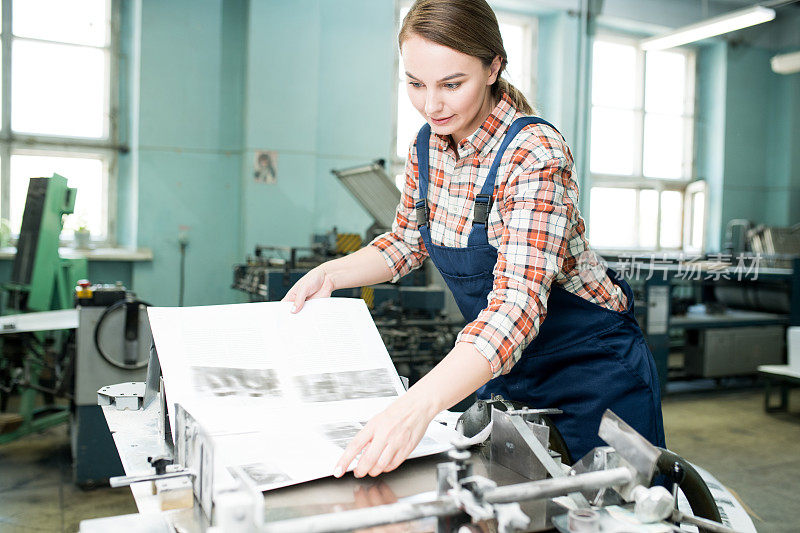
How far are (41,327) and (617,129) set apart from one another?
3517mm

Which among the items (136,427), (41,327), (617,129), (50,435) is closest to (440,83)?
(136,427)

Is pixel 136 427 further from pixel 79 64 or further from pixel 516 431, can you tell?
pixel 79 64

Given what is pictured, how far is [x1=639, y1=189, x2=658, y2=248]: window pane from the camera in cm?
323

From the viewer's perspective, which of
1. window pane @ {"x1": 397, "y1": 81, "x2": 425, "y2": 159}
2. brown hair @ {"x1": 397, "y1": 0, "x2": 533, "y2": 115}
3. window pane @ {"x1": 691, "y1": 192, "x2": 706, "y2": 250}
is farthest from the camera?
window pane @ {"x1": 397, "y1": 81, "x2": 425, "y2": 159}

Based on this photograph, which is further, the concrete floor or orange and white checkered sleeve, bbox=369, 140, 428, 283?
the concrete floor

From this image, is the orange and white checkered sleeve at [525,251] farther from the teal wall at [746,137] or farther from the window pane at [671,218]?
the window pane at [671,218]

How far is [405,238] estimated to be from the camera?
125 cm

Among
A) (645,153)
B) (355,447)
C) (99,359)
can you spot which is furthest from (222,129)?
(355,447)

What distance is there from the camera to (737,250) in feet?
7.75

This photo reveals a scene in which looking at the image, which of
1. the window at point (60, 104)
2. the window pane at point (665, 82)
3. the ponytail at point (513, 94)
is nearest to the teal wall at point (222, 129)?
the window at point (60, 104)

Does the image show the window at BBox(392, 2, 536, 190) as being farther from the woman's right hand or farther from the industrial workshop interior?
the woman's right hand

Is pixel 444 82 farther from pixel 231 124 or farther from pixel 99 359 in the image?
pixel 231 124

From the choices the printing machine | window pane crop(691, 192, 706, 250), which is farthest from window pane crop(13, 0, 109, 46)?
the printing machine

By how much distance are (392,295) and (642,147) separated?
148 centimetres
